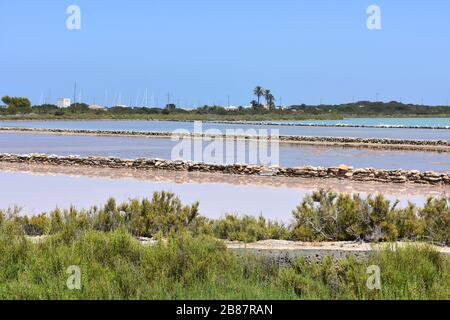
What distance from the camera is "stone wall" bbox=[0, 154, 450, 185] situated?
14.1m

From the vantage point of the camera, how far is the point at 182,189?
12.5 metres

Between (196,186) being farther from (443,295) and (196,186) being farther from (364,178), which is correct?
(443,295)

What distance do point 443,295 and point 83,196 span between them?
8325 mm

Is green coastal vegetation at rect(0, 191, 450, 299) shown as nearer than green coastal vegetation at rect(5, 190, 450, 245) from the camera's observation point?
Yes

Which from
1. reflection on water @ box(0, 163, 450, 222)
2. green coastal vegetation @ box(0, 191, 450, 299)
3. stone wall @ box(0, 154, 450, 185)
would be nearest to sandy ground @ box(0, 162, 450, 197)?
reflection on water @ box(0, 163, 450, 222)

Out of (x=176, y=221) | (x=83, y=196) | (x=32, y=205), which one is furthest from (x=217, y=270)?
(x=83, y=196)

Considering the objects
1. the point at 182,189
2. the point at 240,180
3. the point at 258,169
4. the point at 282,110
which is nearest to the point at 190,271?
the point at 182,189

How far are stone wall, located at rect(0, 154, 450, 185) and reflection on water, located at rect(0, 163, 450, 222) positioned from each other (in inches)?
26.5

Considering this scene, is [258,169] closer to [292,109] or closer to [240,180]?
[240,180]

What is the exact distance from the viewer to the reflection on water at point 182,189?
9.97m

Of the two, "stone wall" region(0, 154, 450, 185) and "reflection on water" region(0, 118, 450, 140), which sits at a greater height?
"reflection on water" region(0, 118, 450, 140)

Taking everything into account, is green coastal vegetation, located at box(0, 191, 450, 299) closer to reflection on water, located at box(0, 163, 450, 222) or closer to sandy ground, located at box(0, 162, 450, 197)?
reflection on water, located at box(0, 163, 450, 222)

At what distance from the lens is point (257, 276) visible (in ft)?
14.5

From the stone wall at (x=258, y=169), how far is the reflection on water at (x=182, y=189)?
26.5 inches
